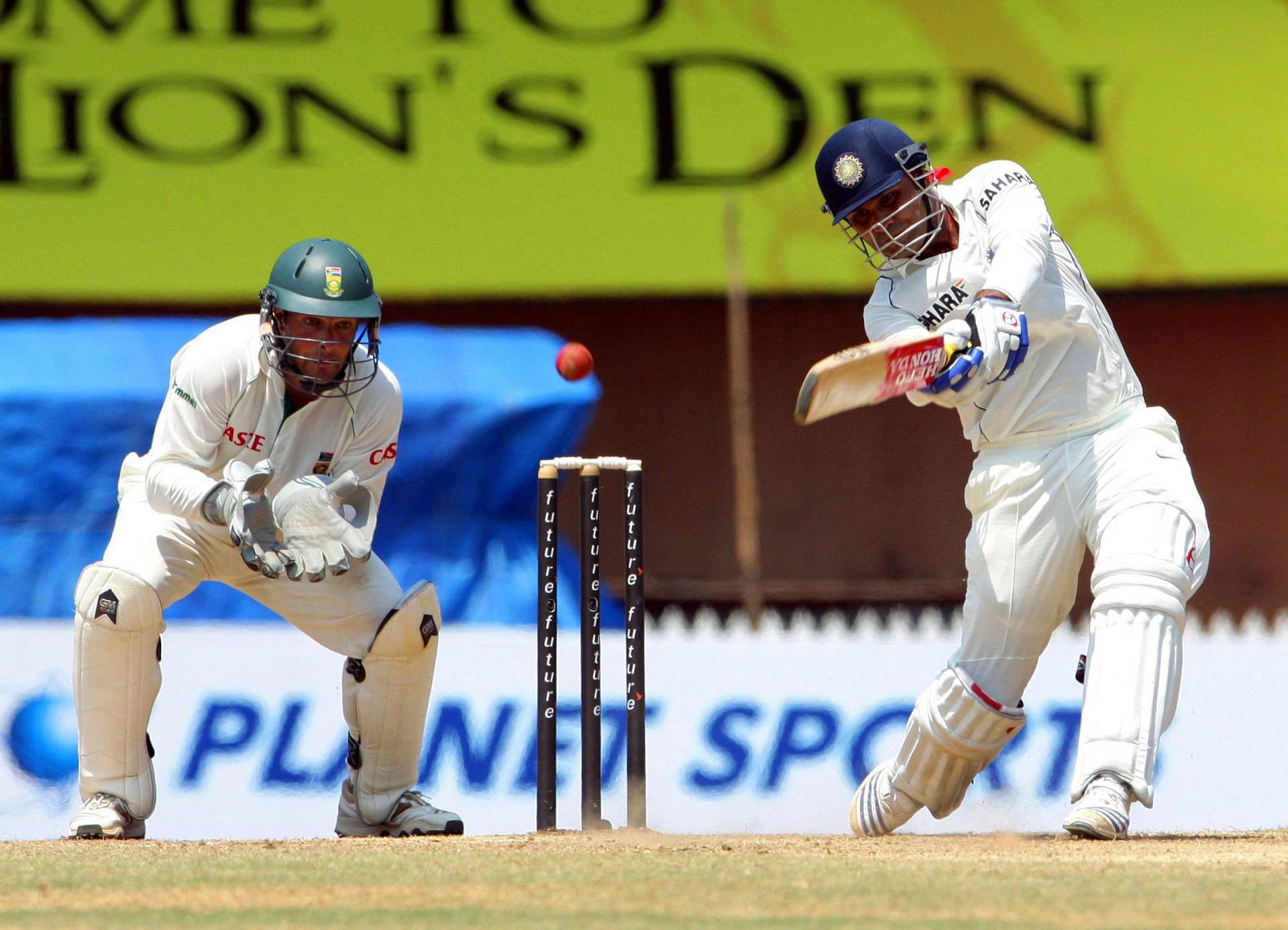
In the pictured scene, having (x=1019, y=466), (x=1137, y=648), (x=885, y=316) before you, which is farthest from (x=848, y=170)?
(x=1137, y=648)

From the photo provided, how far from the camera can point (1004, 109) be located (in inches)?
239

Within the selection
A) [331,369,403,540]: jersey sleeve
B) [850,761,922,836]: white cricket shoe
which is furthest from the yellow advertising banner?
[850,761,922,836]: white cricket shoe

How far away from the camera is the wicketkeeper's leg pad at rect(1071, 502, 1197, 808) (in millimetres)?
3369

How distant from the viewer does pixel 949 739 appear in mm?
3865

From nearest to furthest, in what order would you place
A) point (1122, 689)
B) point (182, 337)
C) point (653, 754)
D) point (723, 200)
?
point (1122, 689), point (653, 754), point (182, 337), point (723, 200)

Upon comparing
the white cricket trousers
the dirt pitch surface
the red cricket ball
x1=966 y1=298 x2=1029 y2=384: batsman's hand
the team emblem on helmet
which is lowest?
the dirt pitch surface

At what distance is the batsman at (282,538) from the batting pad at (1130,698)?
4.88 feet

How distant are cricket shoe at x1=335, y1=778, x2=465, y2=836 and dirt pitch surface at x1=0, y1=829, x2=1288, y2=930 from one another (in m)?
0.54

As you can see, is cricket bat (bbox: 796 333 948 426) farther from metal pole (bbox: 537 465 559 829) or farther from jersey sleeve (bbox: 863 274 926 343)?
metal pole (bbox: 537 465 559 829)

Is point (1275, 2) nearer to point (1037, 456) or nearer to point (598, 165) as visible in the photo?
point (598, 165)

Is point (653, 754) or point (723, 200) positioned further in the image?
point (723, 200)

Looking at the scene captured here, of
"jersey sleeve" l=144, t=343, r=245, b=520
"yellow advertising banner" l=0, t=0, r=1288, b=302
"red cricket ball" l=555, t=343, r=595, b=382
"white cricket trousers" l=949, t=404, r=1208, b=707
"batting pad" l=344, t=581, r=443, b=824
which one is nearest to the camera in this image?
"white cricket trousers" l=949, t=404, r=1208, b=707

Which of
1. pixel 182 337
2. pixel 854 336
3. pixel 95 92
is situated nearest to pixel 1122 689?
pixel 854 336

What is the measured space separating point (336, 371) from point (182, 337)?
1.81 meters
